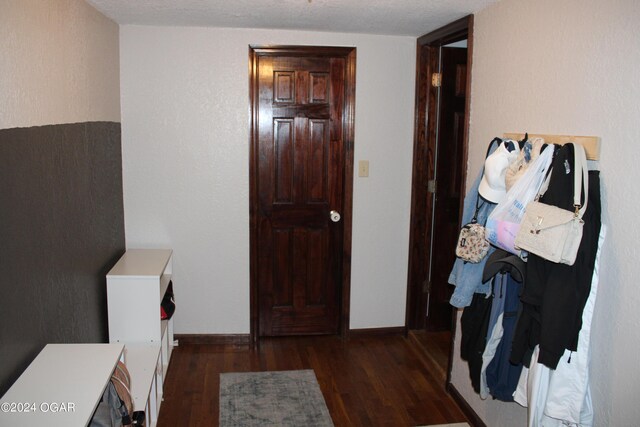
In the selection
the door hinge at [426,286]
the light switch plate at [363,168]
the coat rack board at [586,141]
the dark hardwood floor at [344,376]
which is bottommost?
the dark hardwood floor at [344,376]

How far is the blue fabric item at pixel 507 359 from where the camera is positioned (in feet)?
7.53

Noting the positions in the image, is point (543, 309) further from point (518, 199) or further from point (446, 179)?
point (446, 179)

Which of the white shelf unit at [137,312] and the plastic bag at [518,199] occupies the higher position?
the plastic bag at [518,199]

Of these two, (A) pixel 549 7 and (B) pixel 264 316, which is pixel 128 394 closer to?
(B) pixel 264 316

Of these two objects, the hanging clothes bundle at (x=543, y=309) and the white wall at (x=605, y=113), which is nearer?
the white wall at (x=605, y=113)

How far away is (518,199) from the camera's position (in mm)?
2170

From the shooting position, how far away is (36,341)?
2.14 m

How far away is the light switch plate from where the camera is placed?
391cm

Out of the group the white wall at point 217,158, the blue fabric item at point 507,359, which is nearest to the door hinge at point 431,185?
the white wall at point 217,158

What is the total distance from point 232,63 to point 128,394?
7.58 feet

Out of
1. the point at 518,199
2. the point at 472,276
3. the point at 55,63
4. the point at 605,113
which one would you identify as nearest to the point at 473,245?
the point at 472,276

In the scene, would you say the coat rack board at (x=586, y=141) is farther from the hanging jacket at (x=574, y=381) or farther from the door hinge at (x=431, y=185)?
the door hinge at (x=431, y=185)

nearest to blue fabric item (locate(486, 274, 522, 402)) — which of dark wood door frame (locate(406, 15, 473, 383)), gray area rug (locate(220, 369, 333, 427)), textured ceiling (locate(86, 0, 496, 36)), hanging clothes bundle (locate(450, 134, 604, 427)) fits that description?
hanging clothes bundle (locate(450, 134, 604, 427))

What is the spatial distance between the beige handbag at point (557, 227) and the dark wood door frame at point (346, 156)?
197cm
